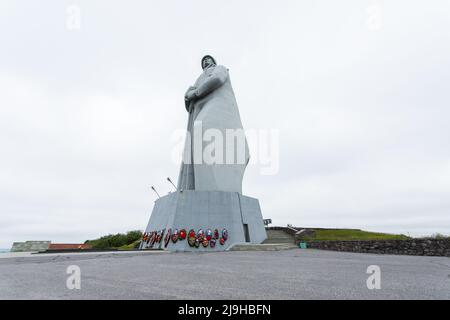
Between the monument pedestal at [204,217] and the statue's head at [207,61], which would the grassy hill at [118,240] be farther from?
the statue's head at [207,61]

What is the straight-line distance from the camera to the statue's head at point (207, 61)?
92.2 ft

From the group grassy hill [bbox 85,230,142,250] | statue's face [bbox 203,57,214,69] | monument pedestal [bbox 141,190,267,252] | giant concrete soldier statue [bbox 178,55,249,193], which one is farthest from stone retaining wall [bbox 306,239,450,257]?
grassy hill [bbox 85,230,142,250]

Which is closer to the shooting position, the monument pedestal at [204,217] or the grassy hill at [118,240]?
the monument pedestal at [204,217]

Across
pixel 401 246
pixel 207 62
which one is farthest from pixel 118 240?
pixel 401 246

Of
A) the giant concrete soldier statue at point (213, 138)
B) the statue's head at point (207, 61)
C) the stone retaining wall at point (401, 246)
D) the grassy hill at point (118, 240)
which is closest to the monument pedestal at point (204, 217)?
the giant concrete soldier statue at point (213, 138)

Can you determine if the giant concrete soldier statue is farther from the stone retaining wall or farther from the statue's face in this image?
the stone retaining wall

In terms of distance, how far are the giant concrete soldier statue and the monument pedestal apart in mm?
1427

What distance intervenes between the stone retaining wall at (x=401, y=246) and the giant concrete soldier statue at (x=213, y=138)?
9.70 metres

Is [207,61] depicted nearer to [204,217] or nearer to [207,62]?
[207,62]

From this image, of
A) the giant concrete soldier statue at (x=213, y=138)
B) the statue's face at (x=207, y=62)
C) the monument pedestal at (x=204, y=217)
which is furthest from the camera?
the statue's face at (x=207, y=62)

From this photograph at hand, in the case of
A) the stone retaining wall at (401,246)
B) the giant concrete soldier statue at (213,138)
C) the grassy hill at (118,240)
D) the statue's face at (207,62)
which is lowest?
the grassy hill at (118,240)

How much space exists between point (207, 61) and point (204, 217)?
16.0 metres

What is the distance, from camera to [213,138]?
933 inches
